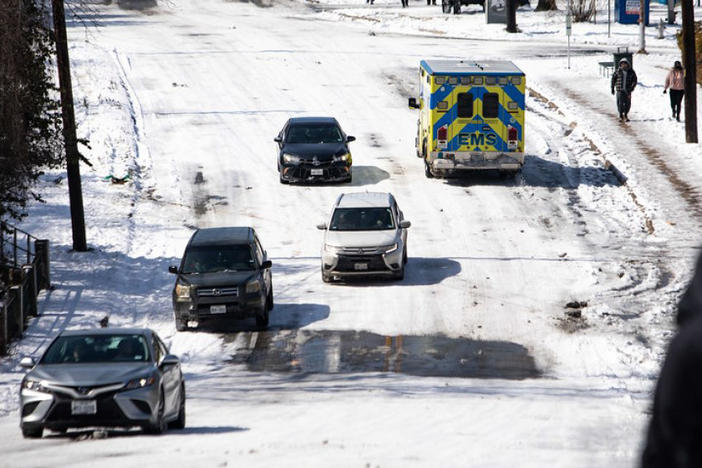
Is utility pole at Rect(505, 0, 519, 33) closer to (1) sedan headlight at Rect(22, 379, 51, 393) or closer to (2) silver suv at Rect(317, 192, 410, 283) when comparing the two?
(2) silver suv at Rect(317, 192, 410, 283)

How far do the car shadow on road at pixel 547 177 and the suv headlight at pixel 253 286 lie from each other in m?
13.1

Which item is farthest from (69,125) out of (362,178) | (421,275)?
(362,178)

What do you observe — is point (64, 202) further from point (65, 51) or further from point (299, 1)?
point (299, 1)

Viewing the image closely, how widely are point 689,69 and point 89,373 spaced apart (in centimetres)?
2448

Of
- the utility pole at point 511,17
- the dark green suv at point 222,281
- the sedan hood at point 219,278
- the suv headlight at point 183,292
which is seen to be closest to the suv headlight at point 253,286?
the dark green suv at point 222,281

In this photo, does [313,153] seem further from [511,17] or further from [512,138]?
[511,17]

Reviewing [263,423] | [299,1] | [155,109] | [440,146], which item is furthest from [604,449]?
[299,1]

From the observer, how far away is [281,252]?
87.1 ft

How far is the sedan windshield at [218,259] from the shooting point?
69.8ft

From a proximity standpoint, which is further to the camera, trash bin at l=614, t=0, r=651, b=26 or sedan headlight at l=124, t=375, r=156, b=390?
trash bin at l=614, t=0, r=651, b=26

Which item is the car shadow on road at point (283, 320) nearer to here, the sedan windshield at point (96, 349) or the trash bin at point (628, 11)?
the sedan windshield at point (96, 349)

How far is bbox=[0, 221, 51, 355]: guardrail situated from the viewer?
64.8ft

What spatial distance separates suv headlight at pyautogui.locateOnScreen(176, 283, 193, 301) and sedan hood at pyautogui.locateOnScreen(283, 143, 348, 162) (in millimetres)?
12283

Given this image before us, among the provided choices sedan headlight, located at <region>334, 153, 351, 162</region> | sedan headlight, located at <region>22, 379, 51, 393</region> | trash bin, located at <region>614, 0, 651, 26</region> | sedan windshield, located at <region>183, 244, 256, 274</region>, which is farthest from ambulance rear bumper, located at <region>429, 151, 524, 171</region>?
trash bin, located at <region>614, 0, 651, 26</region>
